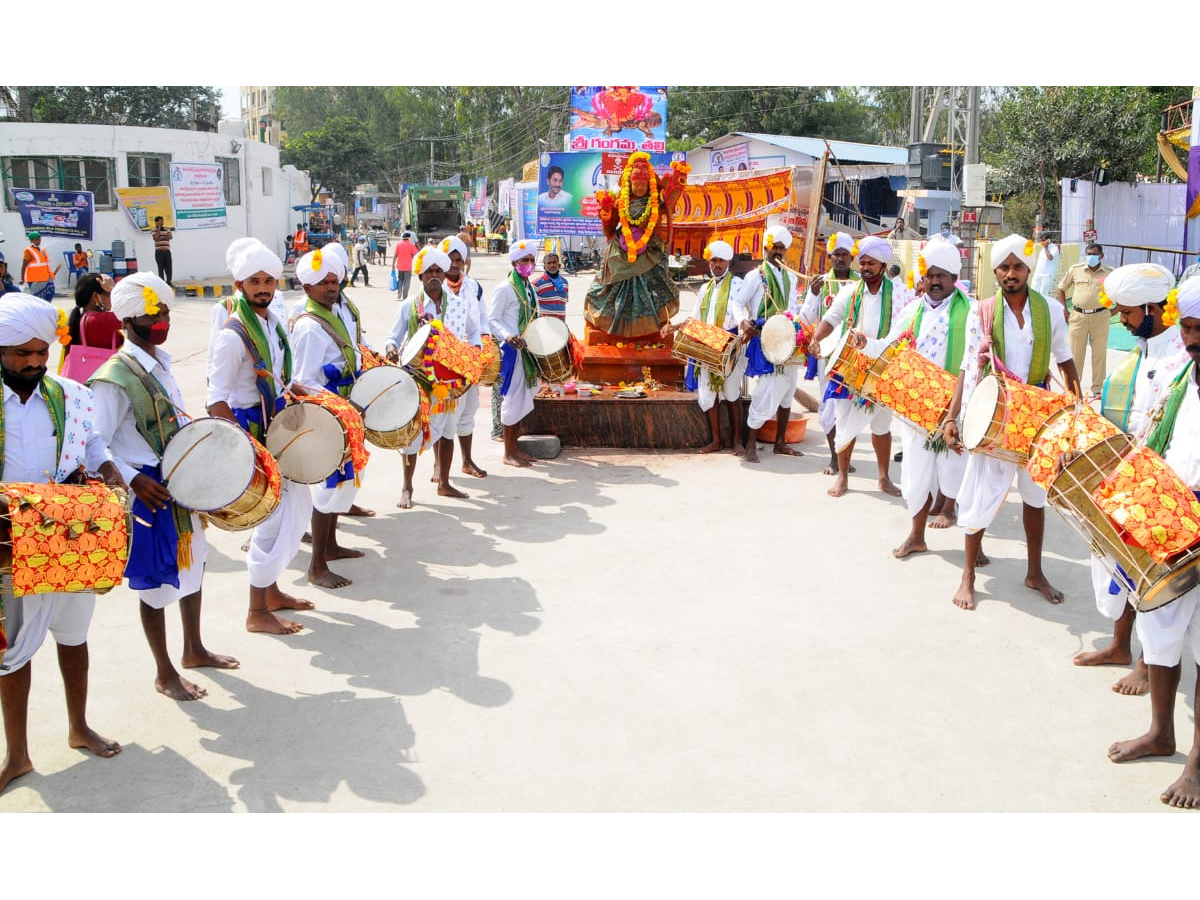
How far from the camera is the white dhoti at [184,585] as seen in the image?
4348 millimetres

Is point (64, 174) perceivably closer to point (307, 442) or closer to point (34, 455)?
point (307, 442)

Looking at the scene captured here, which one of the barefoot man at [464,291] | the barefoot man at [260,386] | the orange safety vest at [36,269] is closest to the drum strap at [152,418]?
the barefoot man at [260,386]

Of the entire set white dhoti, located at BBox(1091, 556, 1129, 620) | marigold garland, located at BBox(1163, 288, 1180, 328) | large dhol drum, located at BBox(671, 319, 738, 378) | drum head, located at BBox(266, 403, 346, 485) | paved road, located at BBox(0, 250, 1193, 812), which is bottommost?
paved road, located at BBox(0, 250, 1193, 812)

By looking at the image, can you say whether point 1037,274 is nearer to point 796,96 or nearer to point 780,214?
point 780,214

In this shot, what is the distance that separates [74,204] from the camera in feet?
82.0

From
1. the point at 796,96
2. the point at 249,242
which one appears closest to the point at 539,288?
the point at 249,242

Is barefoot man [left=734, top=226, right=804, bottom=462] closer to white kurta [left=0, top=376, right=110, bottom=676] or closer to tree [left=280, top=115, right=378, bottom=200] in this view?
white kurta [left=0, top=376, right=110, bottom=676]

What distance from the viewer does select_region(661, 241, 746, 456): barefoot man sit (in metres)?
9.04

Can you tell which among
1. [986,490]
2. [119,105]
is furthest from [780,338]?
[119,105]

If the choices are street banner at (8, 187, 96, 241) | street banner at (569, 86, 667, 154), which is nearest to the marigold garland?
street banner at (8, 187, 96, 241)

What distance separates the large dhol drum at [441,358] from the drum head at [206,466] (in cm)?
267

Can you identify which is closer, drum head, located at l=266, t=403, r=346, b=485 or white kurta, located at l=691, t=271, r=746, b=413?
drum head, located at l=266, t=403, r=346, b=485

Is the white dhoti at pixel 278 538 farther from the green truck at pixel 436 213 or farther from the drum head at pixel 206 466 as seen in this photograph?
the green truck at pixel 436 213

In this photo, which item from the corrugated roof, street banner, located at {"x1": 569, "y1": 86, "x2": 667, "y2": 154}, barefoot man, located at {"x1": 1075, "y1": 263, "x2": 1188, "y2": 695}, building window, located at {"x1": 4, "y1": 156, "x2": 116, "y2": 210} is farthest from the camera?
the corrugated roof
